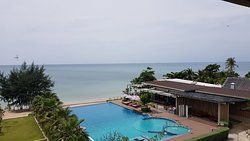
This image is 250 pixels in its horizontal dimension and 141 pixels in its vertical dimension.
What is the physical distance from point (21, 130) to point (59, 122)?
21.1 ft

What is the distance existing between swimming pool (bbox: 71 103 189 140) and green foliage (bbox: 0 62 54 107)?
6.17m

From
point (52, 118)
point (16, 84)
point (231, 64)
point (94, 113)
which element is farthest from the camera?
point (231, 64)

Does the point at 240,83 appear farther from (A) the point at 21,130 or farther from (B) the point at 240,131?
(A) the point at 21,130

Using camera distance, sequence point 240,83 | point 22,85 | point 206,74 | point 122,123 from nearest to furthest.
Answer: point 122,123
point 240,83
point 22,85
point 206,74

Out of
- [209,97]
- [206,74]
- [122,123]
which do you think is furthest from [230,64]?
[122,123]

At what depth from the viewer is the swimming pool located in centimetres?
2055

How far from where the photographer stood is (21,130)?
21062 millimetres

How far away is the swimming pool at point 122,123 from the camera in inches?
809

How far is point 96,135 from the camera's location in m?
20.3

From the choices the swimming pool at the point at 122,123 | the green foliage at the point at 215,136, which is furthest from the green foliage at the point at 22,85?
the green foliage at the point at 215,136

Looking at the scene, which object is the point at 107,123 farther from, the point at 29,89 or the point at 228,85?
the point at 228,85

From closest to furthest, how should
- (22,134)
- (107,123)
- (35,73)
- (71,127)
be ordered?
(71,127)
(22,134)
(107,123)
(35,73)

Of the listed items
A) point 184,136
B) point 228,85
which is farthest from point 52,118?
point 228,85

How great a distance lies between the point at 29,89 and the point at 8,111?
3.78m
